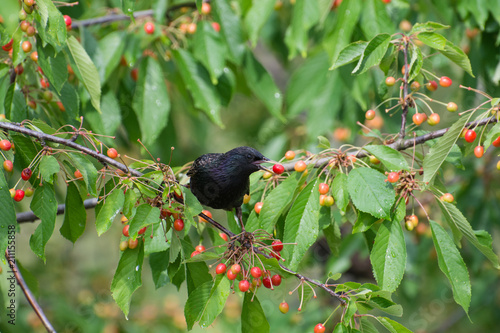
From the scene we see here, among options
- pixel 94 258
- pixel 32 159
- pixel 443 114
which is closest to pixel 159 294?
pixel 94 258

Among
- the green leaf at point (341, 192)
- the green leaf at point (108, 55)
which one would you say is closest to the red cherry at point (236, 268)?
the green leaf at point (341, 192)

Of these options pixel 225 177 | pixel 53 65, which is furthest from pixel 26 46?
pixel 225 177

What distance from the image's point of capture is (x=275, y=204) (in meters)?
2.21

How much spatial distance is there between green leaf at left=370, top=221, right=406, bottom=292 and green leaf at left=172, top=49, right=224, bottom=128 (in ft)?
4.78

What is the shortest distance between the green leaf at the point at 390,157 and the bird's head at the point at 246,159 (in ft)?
2.04

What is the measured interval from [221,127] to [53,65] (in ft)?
3.37

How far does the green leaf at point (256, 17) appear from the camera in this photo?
3.22 metres

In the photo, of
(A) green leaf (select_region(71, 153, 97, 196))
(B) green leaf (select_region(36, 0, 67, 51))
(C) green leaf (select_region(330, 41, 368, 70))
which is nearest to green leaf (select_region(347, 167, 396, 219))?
(C) green leaf (select_region(330, 41, 368, 70))

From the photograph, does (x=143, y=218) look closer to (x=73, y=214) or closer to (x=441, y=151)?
(x=73, y=214)

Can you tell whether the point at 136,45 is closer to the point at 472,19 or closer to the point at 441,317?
the point at 472,19

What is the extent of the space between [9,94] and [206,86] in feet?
3.75

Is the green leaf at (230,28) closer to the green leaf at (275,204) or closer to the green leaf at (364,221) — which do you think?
the green leaf at (275,204)

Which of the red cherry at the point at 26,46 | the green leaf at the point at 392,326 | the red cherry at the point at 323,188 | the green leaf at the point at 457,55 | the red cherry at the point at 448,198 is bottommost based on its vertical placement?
the green leaf at the point at 392,326

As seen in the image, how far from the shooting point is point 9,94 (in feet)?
8.46
